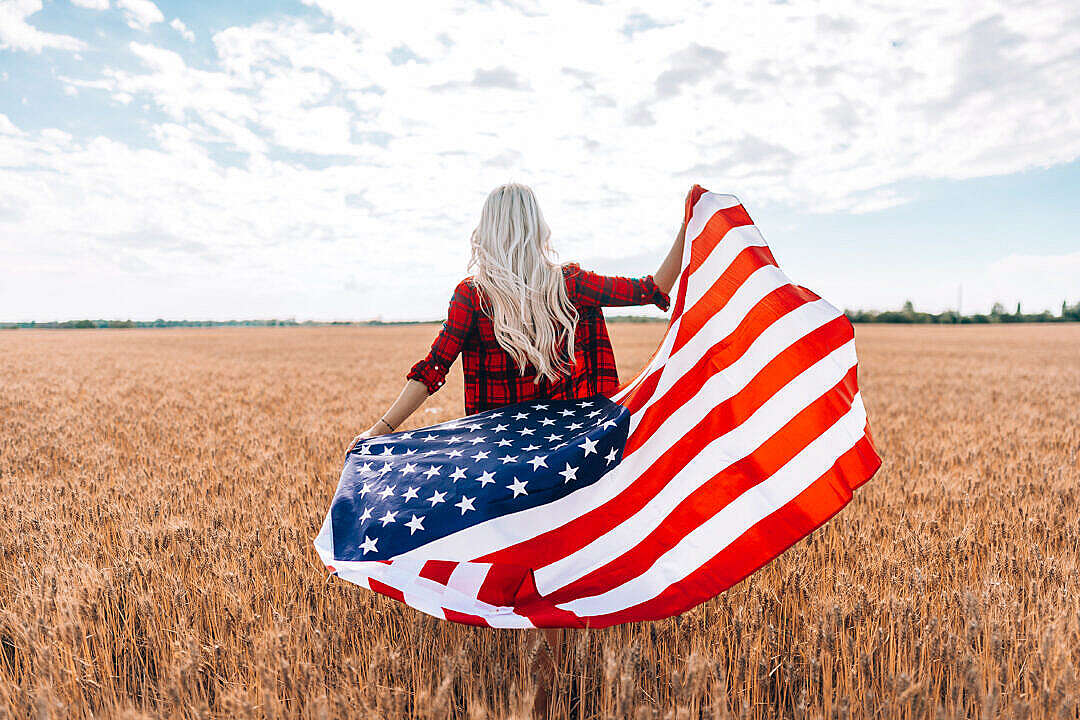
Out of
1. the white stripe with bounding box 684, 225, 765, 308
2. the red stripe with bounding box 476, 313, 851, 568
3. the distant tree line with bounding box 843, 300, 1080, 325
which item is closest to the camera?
the red stripe with bounding box 476, 313, 851, 568

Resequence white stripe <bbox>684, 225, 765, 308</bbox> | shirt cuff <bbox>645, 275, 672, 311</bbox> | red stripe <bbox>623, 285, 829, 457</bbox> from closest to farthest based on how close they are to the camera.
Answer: red stripe <bbox>623, 285, 829, 457</bbox>, white stripe <bbox>684, 225, 765, 308</bbox>, shirt cuff <bbox>645, 275, 672, 311</bbox>

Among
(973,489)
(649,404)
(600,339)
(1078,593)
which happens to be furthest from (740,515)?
(973,489)

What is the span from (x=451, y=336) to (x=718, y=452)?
137 cm

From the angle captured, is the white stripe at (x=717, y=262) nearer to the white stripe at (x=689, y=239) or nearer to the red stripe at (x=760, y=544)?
the white stripe at (x=689, y=239)

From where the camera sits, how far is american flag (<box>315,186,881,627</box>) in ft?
8.02

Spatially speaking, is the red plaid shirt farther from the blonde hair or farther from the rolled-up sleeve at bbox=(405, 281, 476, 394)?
the blonde hair

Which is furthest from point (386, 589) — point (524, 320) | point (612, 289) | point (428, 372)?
point (612, 289)

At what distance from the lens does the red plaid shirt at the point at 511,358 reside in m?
2.90

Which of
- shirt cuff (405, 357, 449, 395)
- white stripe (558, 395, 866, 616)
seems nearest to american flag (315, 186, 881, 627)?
white stripe (558, 395, 866, 616)

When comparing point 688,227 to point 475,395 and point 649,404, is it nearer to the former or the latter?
point 649,404

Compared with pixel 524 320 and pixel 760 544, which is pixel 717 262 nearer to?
pixel 524 320

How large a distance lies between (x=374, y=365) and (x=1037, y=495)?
20404 millimetres

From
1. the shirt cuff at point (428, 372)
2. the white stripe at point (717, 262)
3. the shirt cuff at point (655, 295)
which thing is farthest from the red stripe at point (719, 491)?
the shirt cuff at point (428, 372)

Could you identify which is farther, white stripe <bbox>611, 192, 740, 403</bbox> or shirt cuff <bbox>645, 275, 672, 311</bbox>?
shirt cuff <bbox>645, 275, 672, 311</bbox>
